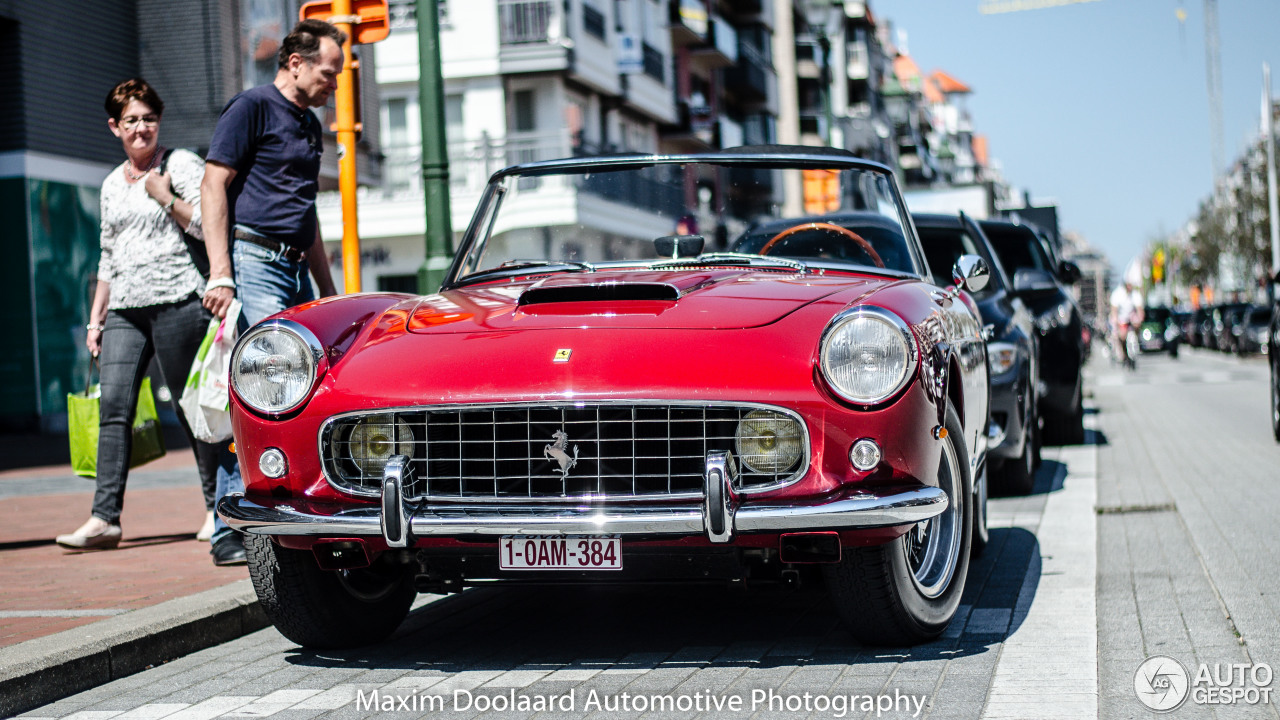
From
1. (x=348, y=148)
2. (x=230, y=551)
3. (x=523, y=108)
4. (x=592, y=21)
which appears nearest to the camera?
(x=230, y=551)

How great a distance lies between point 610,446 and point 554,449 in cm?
15

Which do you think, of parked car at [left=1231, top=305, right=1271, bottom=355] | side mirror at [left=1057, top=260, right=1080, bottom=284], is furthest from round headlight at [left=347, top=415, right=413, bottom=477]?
parked car at [left=1231, top=305, right=1271, bottom=355]

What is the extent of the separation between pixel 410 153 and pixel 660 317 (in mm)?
28458

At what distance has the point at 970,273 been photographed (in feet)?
19.6

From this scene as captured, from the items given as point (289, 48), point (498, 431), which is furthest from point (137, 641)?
point (289, 48)

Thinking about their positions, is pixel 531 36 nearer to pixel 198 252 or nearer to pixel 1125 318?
pixel 1125 318

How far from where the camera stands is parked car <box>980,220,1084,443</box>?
453 inches

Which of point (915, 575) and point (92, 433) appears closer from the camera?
point (915, 575)

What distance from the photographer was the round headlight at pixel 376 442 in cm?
433

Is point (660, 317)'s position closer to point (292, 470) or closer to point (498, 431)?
point (498, 431)

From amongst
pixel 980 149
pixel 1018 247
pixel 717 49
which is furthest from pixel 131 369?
pixel 980 149

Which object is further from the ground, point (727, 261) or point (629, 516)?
point (727, 261)

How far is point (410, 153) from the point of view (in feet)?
106

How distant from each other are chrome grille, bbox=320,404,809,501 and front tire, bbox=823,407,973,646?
410 mm
